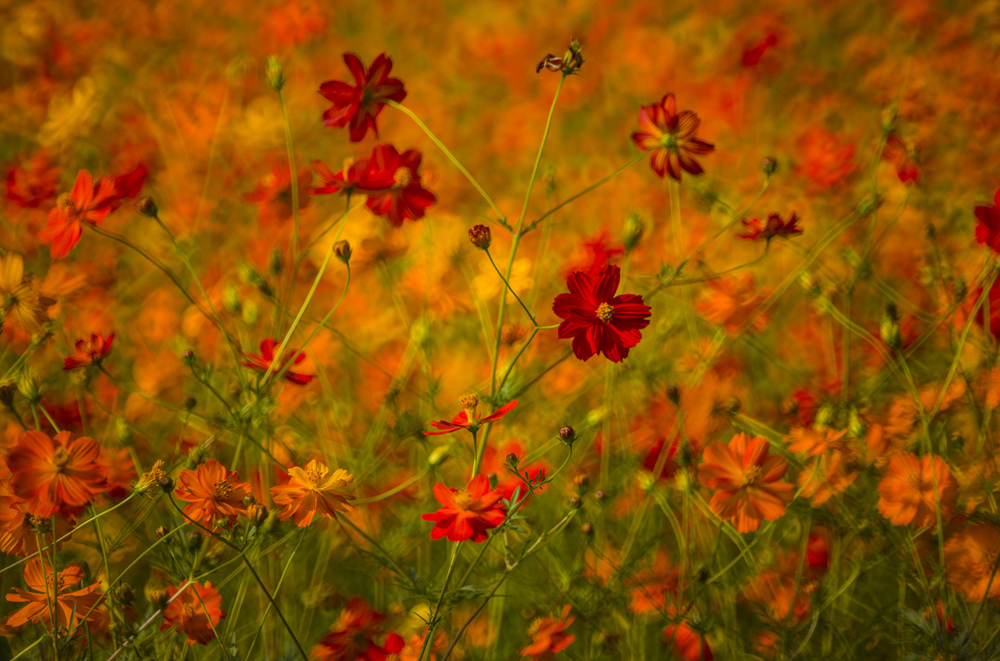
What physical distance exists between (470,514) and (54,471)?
1.01 feet

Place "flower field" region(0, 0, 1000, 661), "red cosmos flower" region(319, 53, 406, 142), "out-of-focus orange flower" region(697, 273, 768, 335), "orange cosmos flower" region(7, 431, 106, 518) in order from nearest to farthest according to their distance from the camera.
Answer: "orange cosmos flower" region(7, 431, 106, 518) < "flower field" region(0, 0, 1000, 661) < "red cosmos flower" region(319, 53, 406, 142) < "out-of-focus orange flower" region(697, 273, 768, 335)

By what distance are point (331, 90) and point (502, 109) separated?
1415 millimetres

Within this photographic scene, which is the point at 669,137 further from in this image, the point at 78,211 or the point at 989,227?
the point at 78,211

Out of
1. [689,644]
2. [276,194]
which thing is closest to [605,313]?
[689,644]

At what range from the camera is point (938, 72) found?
5.94ft

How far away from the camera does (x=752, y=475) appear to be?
26.3 inches

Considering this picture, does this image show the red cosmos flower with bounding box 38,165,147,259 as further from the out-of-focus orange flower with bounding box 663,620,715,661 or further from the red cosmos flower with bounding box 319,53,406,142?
the out-of-focus orange flower with bounding box 663,620,715,661

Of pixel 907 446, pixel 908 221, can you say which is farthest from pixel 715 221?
pixel 907 446

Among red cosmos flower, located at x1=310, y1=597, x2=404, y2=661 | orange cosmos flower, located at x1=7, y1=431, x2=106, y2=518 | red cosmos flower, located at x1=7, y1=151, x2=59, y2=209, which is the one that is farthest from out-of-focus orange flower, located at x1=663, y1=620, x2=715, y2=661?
Result: red cosmos flower, located at x1=7, y1=151, x2=59, y2=209

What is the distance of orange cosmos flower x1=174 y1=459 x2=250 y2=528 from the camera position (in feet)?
1.82

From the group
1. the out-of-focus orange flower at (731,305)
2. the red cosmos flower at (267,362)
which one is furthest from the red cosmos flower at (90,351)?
the out-of-focus orange flower at (731,305)

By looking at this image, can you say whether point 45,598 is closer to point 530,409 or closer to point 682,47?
point 530,409

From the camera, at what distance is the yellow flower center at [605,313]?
596 mm

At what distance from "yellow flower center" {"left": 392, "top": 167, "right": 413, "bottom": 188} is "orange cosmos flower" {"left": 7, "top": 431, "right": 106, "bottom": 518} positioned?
39cm
